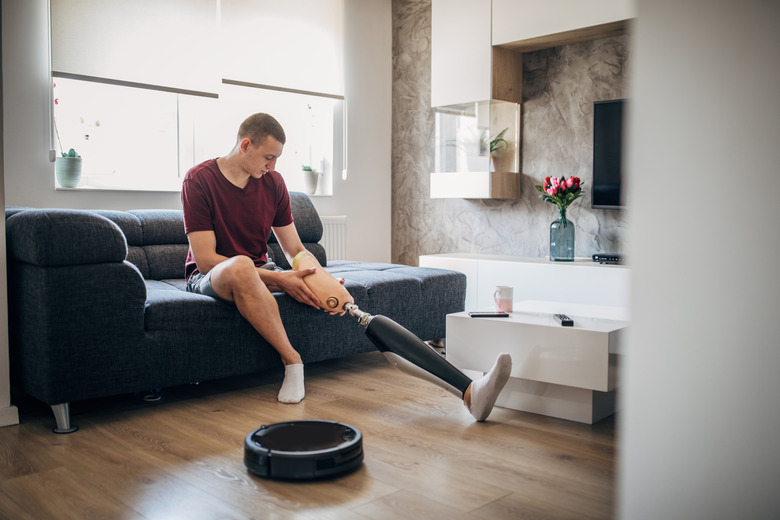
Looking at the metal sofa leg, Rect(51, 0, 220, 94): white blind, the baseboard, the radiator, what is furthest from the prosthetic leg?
the radiator

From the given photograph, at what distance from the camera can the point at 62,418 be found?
6.79ft

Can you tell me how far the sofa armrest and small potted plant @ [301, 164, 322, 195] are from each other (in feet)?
8.19

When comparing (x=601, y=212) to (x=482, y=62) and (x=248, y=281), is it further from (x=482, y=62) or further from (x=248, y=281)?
(x=248, y=281)

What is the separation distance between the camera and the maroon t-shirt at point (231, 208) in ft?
8.39

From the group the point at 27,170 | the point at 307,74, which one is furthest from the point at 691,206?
the point at 307,74

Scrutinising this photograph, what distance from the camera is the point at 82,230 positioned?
208 centimetres

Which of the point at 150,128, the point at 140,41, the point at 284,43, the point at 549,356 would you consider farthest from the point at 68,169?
the point at 549,356

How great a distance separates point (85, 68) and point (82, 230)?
1809 millimetres

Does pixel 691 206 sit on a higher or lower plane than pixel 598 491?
higher

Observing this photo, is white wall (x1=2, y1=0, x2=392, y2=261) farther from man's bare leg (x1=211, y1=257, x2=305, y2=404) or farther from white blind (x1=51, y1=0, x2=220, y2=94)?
man's bare leg (x1=211, y1=257, x2=305, y2=404)

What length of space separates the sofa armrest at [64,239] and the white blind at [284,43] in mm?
2216

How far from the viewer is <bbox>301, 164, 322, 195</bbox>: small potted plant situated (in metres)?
4.60

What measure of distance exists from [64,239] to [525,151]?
309 cm

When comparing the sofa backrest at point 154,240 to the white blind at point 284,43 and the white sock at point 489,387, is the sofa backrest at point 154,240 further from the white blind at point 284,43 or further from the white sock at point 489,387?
the white sock at point 489,387
